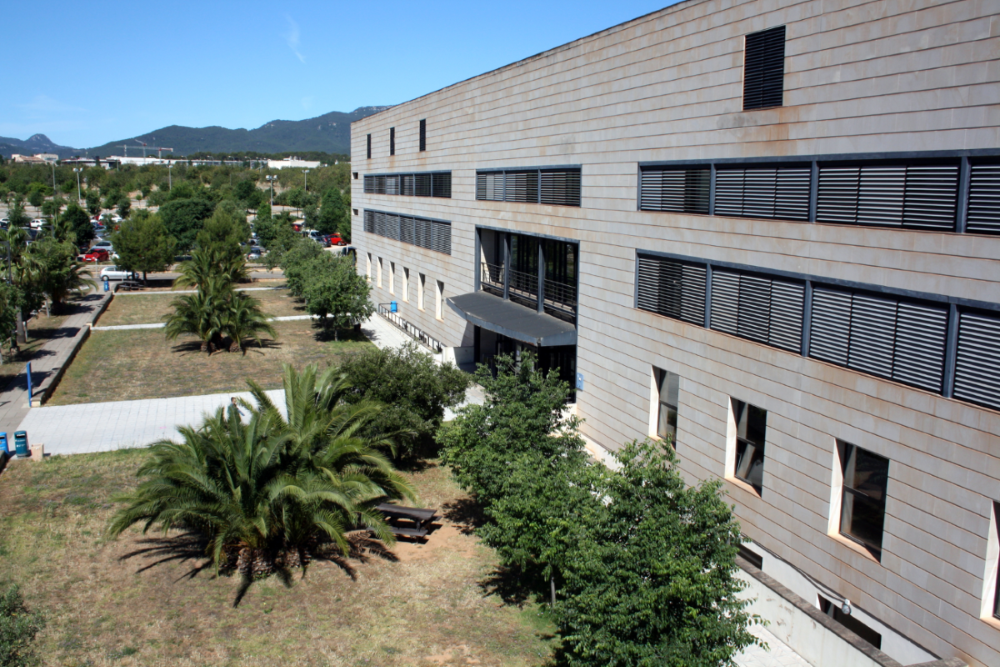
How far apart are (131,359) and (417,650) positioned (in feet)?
84.1

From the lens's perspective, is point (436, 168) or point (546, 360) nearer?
point (546, 360)

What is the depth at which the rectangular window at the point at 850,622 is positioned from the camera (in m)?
12.1

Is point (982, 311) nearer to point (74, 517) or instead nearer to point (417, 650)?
point (417, 650)

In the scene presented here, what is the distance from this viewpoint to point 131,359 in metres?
32.8

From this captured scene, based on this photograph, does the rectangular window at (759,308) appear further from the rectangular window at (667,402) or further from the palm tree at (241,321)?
the palm tree at (241,321)

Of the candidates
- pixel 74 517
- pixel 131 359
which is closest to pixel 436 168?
pixel 131 359

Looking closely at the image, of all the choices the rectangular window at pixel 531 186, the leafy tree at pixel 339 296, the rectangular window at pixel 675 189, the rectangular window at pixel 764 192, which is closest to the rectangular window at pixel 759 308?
the rectangular window at pixel 764 192

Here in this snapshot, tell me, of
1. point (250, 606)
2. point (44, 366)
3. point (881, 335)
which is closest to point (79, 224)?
point (44, 366)

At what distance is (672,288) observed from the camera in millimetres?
17016

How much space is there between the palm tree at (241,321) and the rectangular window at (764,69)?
2521 cm

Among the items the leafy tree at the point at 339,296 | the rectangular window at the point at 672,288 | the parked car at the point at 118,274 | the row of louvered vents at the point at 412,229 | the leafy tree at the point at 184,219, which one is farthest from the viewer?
the leafy tree at the point at 184,219

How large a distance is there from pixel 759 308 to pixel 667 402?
370cm

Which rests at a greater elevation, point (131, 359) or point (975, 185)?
point (975, 185)

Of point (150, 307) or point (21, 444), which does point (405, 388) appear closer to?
point (21, 444)
